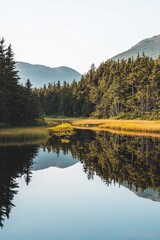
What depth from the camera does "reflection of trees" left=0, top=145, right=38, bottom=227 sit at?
52.2 ft

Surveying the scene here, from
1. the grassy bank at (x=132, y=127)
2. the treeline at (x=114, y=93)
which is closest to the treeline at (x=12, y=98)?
the grassy bank at (x=132, y=127)

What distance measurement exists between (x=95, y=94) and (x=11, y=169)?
101 m

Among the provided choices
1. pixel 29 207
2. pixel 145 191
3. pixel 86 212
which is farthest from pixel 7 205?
pixel 145 191

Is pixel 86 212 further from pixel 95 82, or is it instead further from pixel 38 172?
pixel 95 82

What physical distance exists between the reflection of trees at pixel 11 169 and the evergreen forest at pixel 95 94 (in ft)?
78.8

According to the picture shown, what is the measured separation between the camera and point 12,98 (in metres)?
59.2

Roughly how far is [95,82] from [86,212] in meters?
119

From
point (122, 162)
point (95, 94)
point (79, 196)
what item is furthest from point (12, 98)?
point (95, 94)

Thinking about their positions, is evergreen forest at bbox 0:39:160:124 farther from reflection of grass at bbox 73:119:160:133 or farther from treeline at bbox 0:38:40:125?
reflection of grass at bbox 73:119:160:133

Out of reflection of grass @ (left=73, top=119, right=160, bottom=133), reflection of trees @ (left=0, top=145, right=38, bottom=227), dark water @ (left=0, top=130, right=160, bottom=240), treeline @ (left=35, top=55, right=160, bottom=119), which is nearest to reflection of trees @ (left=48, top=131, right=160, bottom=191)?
dark water @ (left=0, top=130, right=160, bottom=240)

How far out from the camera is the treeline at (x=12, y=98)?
2261 inches

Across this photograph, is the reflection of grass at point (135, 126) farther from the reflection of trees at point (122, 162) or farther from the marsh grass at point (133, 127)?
the reflection of trees at point (122, 162)

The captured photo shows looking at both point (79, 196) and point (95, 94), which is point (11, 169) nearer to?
point (79, 196)

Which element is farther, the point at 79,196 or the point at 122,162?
the point at 122,162
